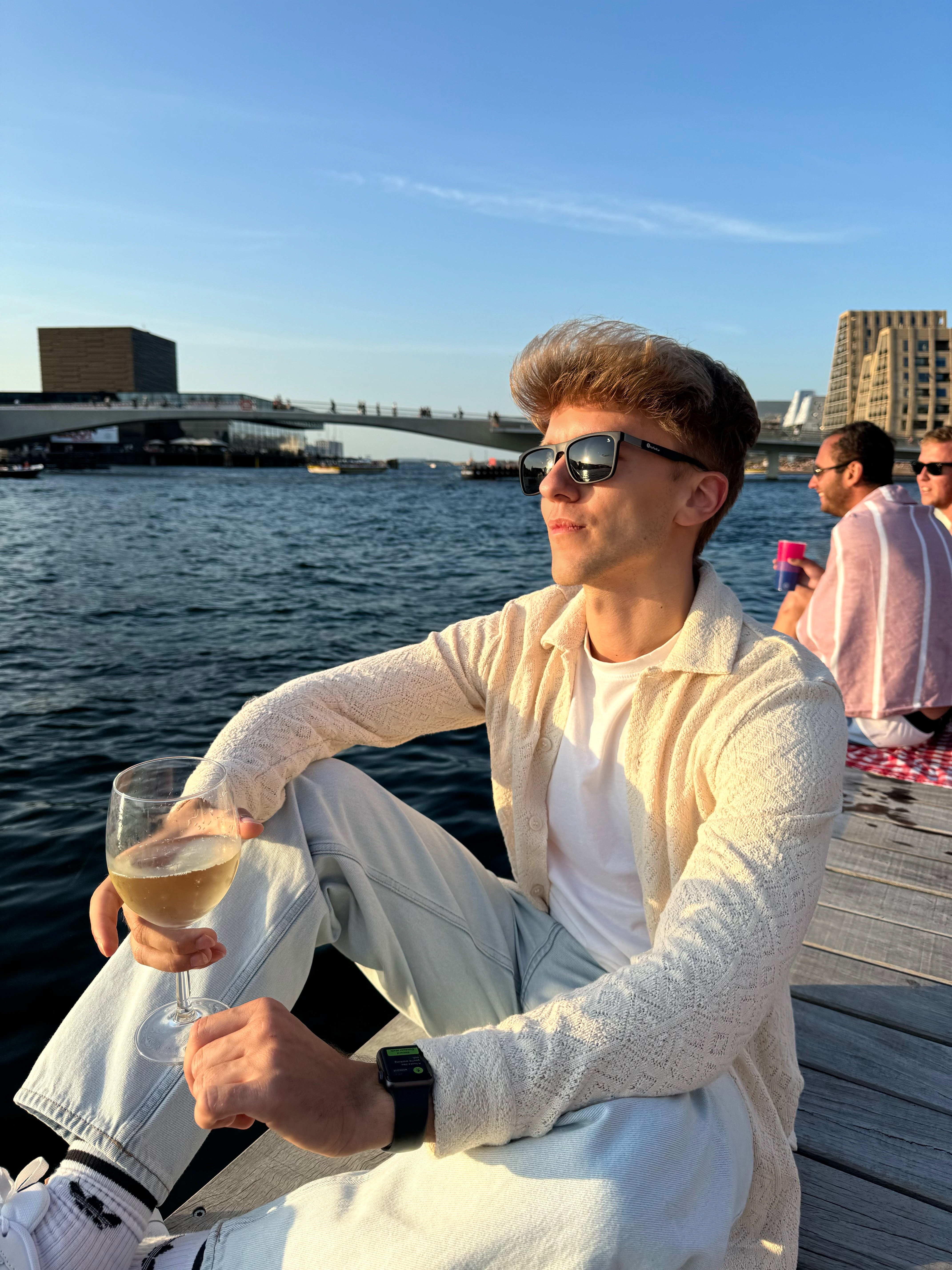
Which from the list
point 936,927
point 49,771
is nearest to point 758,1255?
point 936,927

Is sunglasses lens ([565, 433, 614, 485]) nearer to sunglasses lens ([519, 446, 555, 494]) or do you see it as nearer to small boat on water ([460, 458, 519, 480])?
sunglasses lens ([519, 446, 555, 494])

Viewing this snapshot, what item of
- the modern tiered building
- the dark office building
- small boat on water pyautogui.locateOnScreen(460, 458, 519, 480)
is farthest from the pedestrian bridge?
the dark office building

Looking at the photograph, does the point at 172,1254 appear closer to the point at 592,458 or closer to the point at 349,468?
the point at 592,458

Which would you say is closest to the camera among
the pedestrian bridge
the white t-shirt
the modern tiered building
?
the white t-shirt

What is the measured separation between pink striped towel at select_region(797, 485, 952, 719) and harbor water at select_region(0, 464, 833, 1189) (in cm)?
193

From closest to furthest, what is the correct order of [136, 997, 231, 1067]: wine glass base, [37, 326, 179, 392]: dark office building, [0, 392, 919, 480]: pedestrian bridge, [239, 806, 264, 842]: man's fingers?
[136, 997, 231, 1067]: wine glass base → [239, 806, 264, 842]: man's fingers → [0, 392, 919, 480]: pedestrian bridge → [37, 326, 179, 392]: dark office building

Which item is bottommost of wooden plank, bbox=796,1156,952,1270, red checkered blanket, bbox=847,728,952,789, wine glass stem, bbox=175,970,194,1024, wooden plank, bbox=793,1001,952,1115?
wooden plank, bbox=796,1156,952,1270

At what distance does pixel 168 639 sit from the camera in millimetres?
10250

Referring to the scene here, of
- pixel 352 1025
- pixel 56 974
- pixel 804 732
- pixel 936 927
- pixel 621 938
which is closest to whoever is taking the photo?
pixel 804 732

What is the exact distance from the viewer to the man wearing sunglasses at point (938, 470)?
178 inches

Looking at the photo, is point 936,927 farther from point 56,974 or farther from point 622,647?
point 56,974

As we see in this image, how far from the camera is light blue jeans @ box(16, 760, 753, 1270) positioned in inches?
38.5

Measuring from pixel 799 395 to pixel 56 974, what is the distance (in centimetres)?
15980

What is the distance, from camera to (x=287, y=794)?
153cm
